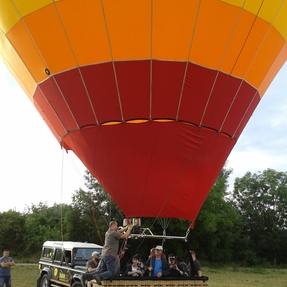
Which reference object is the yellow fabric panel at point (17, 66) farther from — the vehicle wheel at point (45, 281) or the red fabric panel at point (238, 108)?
the vehicle wheel at point (45, 281)

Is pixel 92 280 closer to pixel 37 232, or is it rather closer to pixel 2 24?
pixel 2 24

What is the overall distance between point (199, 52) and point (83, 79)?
1.69 m

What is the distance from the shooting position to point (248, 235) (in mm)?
48281

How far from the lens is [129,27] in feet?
25.1

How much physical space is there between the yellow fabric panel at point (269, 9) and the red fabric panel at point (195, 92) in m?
1.03

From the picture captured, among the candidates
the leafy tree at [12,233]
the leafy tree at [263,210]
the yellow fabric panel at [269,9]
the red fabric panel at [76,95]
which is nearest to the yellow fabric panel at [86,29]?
the red fabric panel at [76,95]

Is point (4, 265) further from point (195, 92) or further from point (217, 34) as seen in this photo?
point (217, 34)

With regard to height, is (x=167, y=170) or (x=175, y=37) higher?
(x=175, y=37)

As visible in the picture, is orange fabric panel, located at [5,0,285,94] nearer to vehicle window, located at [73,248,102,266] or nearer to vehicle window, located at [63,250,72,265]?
vehicle window, located at [73,248,102,266]

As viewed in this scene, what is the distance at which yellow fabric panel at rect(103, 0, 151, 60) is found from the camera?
759 centimetres

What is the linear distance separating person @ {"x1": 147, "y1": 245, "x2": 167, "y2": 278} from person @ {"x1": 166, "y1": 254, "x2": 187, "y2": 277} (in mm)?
73

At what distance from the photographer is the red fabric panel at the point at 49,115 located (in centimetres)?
854

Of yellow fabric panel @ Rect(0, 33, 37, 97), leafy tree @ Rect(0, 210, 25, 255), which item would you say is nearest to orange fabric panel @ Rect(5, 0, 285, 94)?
yellow fabric panel @ Rect(0, 33, 37, 97)

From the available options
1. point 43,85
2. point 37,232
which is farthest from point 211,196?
point 43,85
